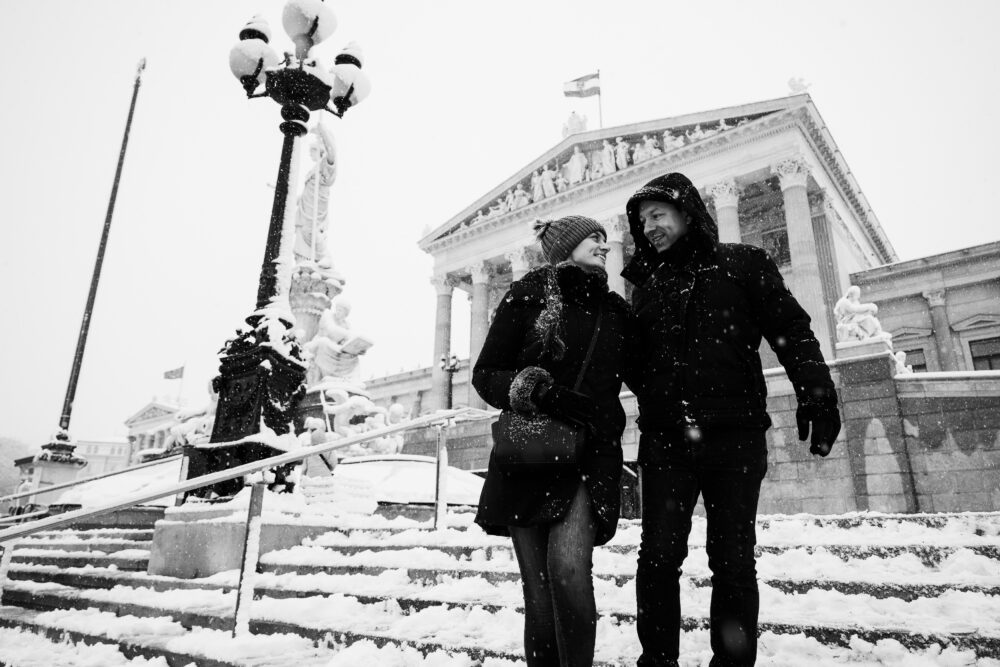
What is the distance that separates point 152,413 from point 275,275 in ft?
198

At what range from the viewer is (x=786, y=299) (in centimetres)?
232

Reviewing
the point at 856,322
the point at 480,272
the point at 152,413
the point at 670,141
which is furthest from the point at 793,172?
the point at 152,413

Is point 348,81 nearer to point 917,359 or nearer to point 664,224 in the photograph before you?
point 664,224

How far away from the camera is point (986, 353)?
24188mm

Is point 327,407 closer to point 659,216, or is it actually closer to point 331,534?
point 331,534

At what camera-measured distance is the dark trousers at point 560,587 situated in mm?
1869

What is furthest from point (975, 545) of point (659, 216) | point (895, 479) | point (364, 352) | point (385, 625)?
point (364, 352)

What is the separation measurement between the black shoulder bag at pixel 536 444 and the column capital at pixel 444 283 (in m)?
30.0

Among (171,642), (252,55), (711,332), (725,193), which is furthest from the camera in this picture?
(725,193)

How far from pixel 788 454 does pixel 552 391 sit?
11.9 meters

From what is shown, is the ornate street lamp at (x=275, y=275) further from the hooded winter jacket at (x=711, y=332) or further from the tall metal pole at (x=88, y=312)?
the tall metal pole at (x=88, y=312)

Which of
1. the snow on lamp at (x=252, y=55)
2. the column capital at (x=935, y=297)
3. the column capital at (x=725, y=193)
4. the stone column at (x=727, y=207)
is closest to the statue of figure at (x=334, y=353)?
the snow on lamp at (x=252, y=55)

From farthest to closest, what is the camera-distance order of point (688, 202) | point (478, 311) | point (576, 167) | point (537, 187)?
point (478, 311) < point (537, 187) < point (576, 167) < point (688, 202)

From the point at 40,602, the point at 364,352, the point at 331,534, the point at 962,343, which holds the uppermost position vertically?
the point at 962,343
